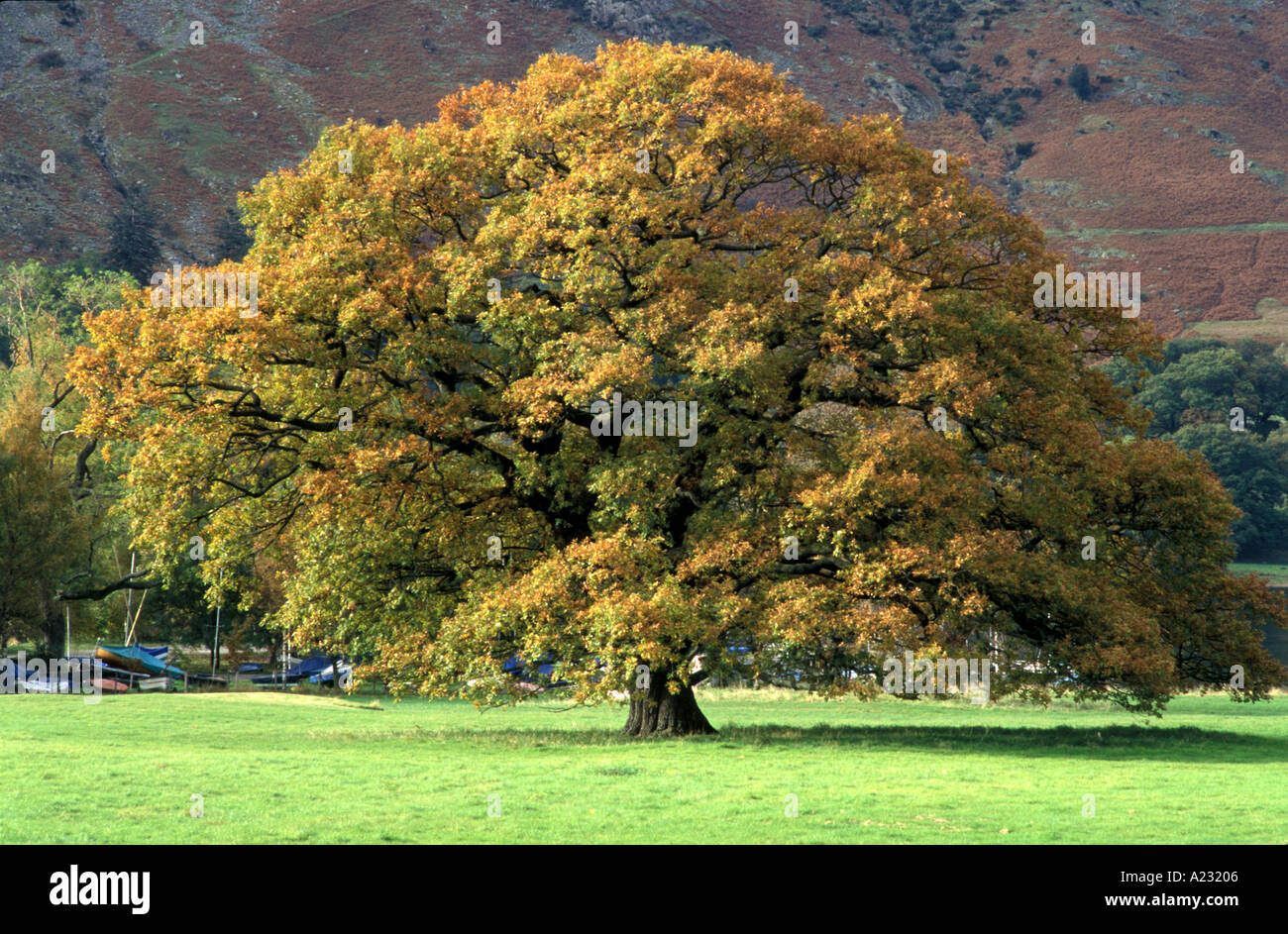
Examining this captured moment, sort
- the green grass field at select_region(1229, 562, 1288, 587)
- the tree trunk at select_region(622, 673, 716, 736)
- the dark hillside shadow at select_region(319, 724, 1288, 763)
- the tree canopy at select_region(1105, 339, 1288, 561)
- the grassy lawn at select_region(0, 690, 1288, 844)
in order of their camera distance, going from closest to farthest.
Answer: the grassy lawn at select_region(0, 690, 1288, 844)
the dark hillside shadow at select_region(319, 724, 1288, 763)
the tree trunk at select_region(622, 673, 716, 736)
the green grass field at select_region(1229, 562, 1288, 587)
the tree canopy at select_region(1105, 339, 1288, 561)

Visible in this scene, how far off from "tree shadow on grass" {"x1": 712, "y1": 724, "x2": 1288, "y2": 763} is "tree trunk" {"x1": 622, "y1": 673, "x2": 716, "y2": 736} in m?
0.82

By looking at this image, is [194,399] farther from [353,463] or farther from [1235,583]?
[1235,583]

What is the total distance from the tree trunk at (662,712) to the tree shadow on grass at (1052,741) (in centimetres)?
82

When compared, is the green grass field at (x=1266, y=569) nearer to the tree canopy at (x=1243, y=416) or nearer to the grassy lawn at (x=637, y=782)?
the tree canopy at (x=1243, y=416)

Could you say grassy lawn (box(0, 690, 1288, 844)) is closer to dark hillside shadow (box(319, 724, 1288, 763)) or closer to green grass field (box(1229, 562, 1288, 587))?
dark hillside shadow (box(319, 724, 1288, 763))

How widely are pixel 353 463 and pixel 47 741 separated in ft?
27.3

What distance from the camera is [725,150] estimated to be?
28297mm

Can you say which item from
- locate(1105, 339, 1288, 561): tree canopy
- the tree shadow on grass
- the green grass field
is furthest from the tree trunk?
the green grass field

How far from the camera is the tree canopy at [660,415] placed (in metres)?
25.5

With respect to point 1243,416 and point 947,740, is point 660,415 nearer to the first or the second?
point 947,740

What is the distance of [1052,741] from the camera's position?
28.9m

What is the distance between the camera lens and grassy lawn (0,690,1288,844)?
15.1 metres
